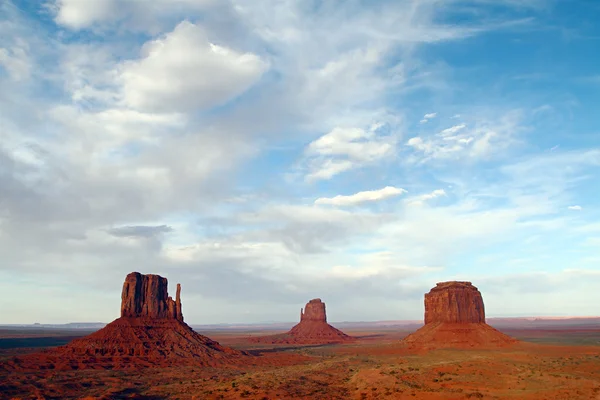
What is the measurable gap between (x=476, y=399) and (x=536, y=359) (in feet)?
115

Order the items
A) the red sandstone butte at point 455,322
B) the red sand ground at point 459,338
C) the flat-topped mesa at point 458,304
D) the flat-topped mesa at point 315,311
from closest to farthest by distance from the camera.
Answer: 1. the red sand ground at point 459,338
2. the red sandstone butte at point 455,322
3. the flat-topped mesa at point 458,304
4. the flat-topped mesa at point 315,311

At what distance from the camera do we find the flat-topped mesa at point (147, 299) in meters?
84.9

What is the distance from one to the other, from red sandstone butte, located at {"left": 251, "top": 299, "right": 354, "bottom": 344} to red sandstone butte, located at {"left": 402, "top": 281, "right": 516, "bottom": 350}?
5042 centimetres

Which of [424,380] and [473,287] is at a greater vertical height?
[473,287]

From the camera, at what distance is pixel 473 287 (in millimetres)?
96875

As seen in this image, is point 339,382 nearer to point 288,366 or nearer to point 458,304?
point 288,366

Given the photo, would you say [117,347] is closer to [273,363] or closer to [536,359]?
[273,363]

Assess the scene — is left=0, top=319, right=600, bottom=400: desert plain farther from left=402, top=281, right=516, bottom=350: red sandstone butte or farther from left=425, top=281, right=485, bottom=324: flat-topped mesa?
left=425, top=281, right=485, bottom=324: flat-topped mesa

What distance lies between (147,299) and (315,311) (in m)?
91.2

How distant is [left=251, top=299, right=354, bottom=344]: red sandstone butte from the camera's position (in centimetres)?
14500

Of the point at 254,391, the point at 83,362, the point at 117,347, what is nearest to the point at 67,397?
the point at 254,391

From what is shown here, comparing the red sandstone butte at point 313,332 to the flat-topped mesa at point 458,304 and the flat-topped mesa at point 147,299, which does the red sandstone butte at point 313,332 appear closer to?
the flat-topped mesa at point 458,304

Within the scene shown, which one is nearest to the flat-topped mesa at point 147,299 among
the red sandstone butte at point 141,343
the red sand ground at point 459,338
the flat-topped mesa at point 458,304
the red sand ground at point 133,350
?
the red sandstone butte at point 141,343

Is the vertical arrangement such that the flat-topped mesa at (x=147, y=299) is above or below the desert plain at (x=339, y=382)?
above
